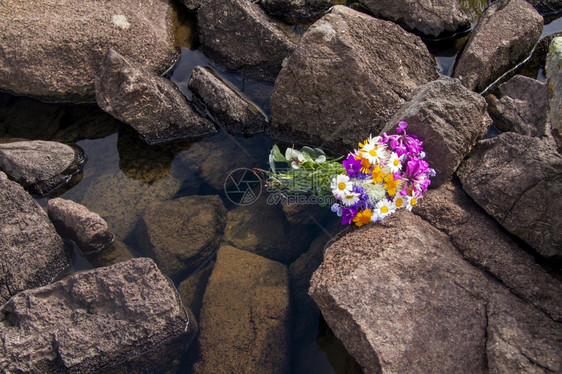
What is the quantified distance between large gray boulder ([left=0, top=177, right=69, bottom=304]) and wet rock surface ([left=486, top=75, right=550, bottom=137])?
4.33 m

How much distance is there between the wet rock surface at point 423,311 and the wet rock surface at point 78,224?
6.66 feet

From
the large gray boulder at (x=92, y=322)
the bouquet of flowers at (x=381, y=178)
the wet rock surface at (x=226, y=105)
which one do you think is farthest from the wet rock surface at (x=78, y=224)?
the bouquet of flowers at (x=381, y=178)

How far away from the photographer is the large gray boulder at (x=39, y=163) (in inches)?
167

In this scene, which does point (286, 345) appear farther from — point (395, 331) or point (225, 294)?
point (395, 331)

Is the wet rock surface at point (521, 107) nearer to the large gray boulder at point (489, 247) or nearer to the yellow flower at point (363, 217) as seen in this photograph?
the large gray boulder at point (489, 247)

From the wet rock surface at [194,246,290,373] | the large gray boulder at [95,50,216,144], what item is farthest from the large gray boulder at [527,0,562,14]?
the wet rock surface at [194,246,290,373]

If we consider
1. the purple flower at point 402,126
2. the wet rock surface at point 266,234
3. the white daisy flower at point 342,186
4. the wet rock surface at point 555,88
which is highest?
the wet rock surface at point 555,88

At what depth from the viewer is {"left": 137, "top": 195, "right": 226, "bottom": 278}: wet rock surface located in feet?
13.9

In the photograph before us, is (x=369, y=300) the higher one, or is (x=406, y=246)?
(x=406, y=246)

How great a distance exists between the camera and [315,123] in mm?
4406

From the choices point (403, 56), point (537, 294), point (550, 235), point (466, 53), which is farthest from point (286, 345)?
point (466, 53)

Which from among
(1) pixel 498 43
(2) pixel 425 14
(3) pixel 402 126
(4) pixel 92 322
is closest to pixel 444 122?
(3) pixel 402 126

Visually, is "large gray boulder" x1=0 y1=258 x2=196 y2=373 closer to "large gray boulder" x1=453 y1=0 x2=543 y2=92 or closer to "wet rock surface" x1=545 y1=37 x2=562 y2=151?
"wet rock surface" x1=545 y1=37 x2=562 y2=151

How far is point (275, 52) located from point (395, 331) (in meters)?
3.18
